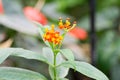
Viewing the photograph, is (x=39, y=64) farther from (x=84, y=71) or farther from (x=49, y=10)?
(x=84, y=71)

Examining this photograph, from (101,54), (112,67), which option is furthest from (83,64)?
(101,54)

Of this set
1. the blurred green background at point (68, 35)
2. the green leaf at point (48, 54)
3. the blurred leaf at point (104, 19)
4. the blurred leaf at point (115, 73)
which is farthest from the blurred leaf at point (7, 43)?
the blurred leaf at point (104, 19)

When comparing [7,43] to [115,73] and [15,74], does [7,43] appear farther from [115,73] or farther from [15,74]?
Result: [15,74]

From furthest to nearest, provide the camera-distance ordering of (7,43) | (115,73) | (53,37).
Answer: (115,73) → (7,43) → (53,37)

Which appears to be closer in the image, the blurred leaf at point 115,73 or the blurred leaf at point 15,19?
the blurred leaf at point 15,19

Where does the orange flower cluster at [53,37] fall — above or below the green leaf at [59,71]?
above

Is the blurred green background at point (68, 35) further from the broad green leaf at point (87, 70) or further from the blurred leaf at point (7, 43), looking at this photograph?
the broad green leaf at point (87, 70)

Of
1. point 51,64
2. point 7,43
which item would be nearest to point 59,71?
point 51,64

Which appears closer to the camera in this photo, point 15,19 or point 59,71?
point 59,71
